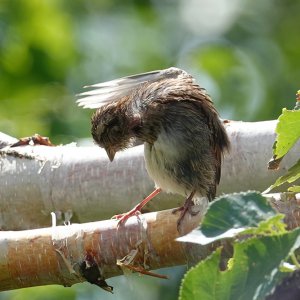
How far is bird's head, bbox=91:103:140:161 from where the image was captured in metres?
4.70

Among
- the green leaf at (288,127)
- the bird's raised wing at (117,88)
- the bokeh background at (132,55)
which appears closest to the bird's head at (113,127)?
the bird's raised wing at (117,88)

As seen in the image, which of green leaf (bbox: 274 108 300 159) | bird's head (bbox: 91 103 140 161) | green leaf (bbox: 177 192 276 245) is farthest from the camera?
bird's head (bbox: 91 103 140 161)

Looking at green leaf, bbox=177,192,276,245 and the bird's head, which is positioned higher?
the bird's head

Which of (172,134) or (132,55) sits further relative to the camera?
(132,55)

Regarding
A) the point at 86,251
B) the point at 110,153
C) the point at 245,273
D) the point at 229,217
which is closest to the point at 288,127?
the point at 229,217

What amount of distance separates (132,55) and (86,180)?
498 centimetres

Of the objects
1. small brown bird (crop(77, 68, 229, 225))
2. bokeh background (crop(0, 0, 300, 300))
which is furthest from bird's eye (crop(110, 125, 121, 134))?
bokeh background (crop(0, 0, 300, 300))

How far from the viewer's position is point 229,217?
2094 millimetres

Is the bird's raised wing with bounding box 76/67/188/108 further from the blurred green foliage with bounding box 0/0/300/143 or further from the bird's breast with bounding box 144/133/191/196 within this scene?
the blurred green foliage with bounding box 0/0/300/143

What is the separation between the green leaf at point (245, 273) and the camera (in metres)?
1.94

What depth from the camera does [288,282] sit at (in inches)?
75.9

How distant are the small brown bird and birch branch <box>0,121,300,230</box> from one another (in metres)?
0.09

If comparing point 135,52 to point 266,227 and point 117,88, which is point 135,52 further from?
point 266,227

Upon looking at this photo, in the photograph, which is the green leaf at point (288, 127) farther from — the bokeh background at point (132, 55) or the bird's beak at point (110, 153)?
the bokeh background at point (132, 55)
